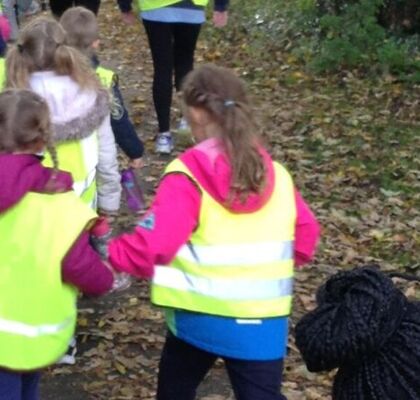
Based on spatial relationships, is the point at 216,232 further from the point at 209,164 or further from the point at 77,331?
the point at 77,331

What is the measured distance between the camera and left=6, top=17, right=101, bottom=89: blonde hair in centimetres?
429

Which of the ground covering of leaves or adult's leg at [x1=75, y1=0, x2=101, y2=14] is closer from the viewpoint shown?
the ground covering of leaves

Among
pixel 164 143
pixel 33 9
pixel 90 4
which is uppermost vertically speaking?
pixel 90 4

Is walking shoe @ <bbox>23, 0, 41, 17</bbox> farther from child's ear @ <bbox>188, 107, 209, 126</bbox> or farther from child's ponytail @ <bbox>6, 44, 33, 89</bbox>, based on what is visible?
child's ear @ <bbox>188, 107, 209, 126</bbox>

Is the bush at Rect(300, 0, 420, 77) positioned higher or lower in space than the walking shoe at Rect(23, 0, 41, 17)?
higher

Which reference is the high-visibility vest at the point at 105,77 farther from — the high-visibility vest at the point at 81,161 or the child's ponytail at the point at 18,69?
the child's ponytail at the point at 18,69

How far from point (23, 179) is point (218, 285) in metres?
0.81

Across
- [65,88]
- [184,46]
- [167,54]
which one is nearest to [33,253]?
[65,88]

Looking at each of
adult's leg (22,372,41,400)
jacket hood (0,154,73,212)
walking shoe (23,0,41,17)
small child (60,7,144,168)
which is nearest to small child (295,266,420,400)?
jacket hood (0,154,73,212)

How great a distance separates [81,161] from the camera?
4.59 m

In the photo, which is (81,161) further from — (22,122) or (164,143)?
(164,143)

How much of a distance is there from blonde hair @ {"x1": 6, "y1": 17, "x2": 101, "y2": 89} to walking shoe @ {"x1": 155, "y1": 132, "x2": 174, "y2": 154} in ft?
11.2

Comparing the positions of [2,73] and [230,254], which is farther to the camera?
[2,73]

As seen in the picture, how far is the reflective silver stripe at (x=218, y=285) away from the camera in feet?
11.2
